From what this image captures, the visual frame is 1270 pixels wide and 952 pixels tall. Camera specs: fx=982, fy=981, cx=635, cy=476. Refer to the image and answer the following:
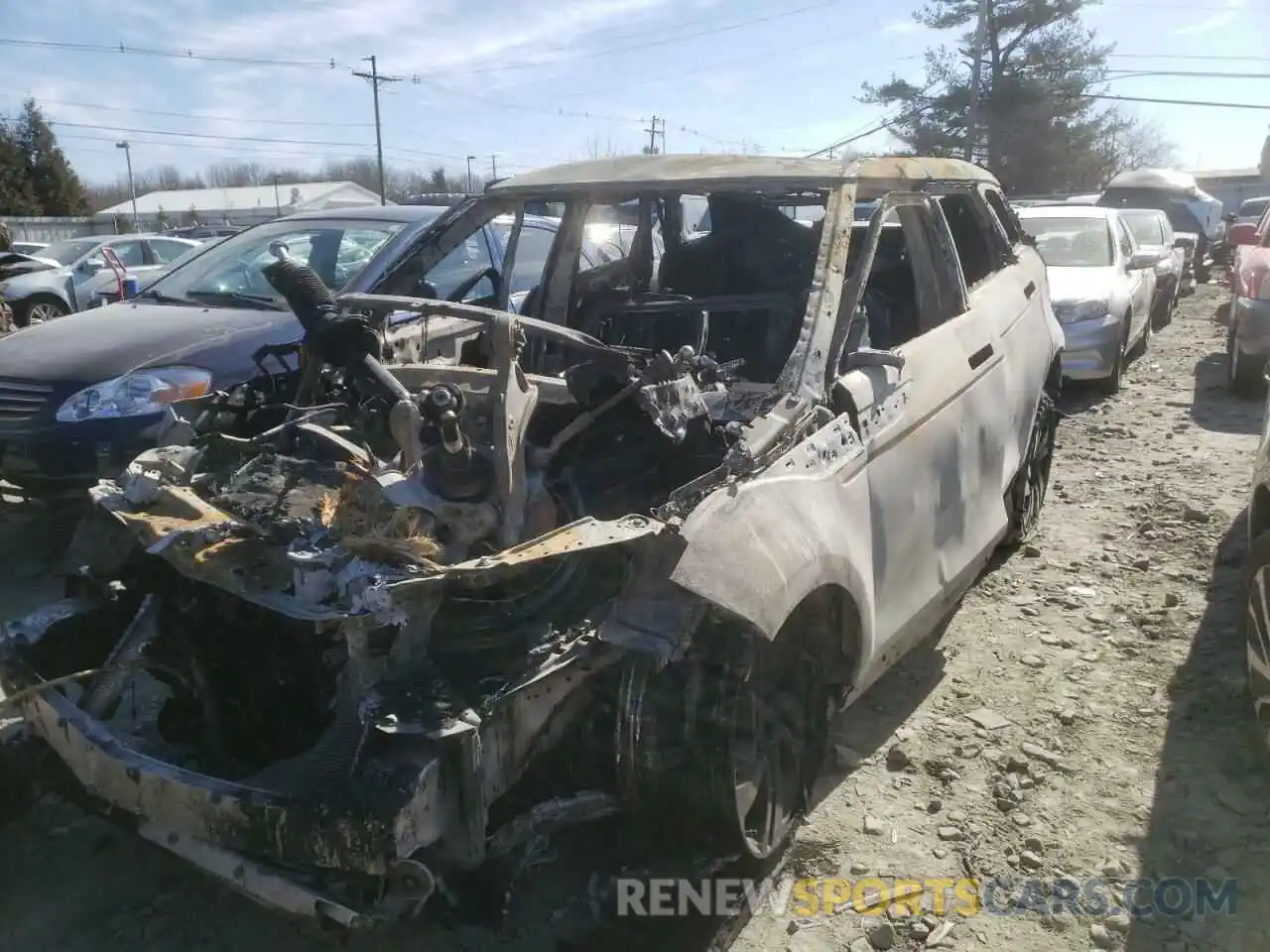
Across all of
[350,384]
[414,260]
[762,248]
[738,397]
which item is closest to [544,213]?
[414,260]

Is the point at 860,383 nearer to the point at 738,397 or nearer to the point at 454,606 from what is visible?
the point at 738,397

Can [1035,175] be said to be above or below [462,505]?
above

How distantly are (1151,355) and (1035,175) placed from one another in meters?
24.5

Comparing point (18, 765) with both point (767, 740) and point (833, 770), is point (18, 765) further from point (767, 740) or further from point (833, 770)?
point (833, 770)

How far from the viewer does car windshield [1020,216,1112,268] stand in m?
9.27

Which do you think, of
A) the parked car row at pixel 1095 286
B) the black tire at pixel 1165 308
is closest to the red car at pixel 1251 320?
the parked car row at pixel 1095 286

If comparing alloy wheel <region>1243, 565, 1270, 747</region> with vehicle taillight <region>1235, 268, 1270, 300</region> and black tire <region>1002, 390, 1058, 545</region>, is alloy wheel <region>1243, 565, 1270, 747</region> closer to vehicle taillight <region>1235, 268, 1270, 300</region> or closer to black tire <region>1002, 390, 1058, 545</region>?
black tire <region>1002, 390, 1058, 545</region>

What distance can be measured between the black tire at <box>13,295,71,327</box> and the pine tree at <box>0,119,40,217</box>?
1230 inches

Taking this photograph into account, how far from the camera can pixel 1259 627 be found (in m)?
3.16

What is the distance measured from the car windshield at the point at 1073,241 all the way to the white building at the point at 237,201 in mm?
50172

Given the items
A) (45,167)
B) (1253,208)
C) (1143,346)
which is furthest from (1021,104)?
(45,167)

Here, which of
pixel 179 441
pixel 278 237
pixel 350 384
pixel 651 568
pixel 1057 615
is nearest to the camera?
pixel 651 568

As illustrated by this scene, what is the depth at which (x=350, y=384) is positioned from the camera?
3518mm

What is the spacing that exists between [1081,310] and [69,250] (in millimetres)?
16605
